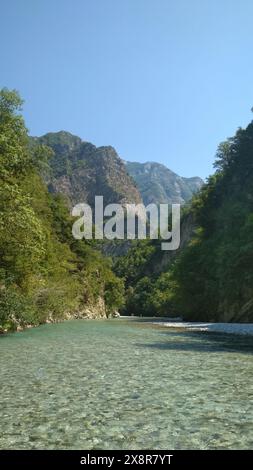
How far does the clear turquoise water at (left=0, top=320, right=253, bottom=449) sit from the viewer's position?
23.2 ft

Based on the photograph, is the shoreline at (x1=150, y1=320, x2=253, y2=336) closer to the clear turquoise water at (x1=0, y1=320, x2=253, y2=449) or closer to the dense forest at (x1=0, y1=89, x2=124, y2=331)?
the dense forest at (x1=0, y1=89, x2=124, y2=331)

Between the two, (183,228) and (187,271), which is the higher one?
(183,228)

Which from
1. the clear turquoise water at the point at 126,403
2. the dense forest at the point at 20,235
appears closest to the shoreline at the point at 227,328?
the dense forest at the point at 20,235

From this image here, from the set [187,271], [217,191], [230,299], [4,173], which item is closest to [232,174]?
[217,191]

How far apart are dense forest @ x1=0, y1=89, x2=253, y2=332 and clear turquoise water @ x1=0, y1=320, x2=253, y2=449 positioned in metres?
12.9

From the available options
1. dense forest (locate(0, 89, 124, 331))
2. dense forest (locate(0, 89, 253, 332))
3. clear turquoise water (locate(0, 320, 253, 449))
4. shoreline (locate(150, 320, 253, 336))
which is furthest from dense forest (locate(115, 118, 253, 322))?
clear turquoise water (locate(0, 320, 253, 449))

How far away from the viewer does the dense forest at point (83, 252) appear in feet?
92.1

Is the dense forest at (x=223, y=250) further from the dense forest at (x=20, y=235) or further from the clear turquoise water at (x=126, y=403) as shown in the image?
the clear turquoise water at (x=126, y=403)

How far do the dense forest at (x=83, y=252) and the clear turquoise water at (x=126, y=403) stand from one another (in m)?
12.9

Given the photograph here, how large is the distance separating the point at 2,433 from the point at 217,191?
240ft

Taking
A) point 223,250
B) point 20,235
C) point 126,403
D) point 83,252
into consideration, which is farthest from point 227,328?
point 83,252

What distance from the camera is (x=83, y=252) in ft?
305

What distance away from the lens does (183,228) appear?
121375 millimetres
